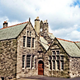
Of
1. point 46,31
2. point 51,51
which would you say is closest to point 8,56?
point 51,51

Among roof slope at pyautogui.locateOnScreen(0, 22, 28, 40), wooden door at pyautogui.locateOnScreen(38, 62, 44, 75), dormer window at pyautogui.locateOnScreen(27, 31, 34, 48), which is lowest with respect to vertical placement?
wooden door at pyautogui.locateOnScreen(38, 62, 44, 75)

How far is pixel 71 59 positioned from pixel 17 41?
8.84 m

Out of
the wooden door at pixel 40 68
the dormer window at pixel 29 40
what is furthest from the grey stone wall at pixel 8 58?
the wooden door at pixel 40 68

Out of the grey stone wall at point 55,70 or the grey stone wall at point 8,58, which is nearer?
the grey stone wall at point 8,58

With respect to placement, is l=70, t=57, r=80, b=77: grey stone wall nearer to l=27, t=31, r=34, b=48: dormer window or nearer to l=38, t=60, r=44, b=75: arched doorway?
l=38, t=60, r=44, b=75: arched doorway

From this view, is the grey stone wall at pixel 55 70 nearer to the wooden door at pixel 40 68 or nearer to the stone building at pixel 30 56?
the stone building at pixel 30 56

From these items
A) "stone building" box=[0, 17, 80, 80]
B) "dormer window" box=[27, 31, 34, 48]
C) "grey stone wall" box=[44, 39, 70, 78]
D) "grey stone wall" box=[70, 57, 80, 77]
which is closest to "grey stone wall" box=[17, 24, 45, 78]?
"stone building" box=[0, 17, 80, 80]

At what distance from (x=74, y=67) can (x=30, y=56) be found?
7.48 m

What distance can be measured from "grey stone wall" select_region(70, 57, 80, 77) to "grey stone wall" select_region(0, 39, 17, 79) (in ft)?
28.6

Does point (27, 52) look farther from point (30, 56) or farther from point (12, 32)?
point (12, 32)

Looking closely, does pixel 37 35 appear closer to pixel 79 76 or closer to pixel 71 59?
pixel 71 59

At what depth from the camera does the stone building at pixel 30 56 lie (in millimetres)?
22062

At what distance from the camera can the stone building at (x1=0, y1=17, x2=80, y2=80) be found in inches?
869

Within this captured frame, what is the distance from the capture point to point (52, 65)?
77.8 ft
